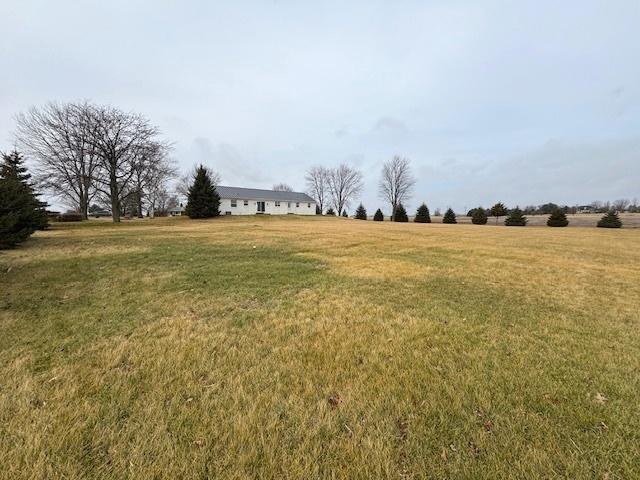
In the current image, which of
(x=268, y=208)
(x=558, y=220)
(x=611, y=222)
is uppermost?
(x=268, y=208)

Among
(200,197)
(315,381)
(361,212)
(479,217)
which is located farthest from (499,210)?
(315,381)

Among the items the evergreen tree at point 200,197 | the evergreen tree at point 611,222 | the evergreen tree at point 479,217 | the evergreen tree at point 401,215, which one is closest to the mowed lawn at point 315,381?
the evergreen tree at point 200,197

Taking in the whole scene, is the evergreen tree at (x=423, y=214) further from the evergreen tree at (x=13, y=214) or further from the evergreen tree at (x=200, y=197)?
the evergreen tree at (x=13, y=214)

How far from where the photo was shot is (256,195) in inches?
2167

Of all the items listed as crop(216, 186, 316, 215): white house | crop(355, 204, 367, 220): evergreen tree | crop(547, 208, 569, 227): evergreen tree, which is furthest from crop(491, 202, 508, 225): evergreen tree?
crop(216, 186, 316, 215): white house

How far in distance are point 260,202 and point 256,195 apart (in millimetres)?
1711

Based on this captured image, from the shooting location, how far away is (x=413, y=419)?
238cm

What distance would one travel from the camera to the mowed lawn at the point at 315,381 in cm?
200

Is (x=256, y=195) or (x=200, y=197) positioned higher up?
(x=256, y=195)

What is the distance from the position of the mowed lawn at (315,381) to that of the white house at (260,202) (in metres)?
46.1

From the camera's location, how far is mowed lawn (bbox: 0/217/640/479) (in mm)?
1998

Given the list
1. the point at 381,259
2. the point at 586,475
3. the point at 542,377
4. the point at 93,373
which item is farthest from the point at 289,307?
the point at 381,259

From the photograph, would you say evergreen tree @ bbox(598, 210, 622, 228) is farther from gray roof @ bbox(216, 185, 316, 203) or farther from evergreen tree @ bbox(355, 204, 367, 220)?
gray roof @ bbox(216, 185, 316, 203)

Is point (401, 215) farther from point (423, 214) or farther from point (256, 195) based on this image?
point (256, 195)
